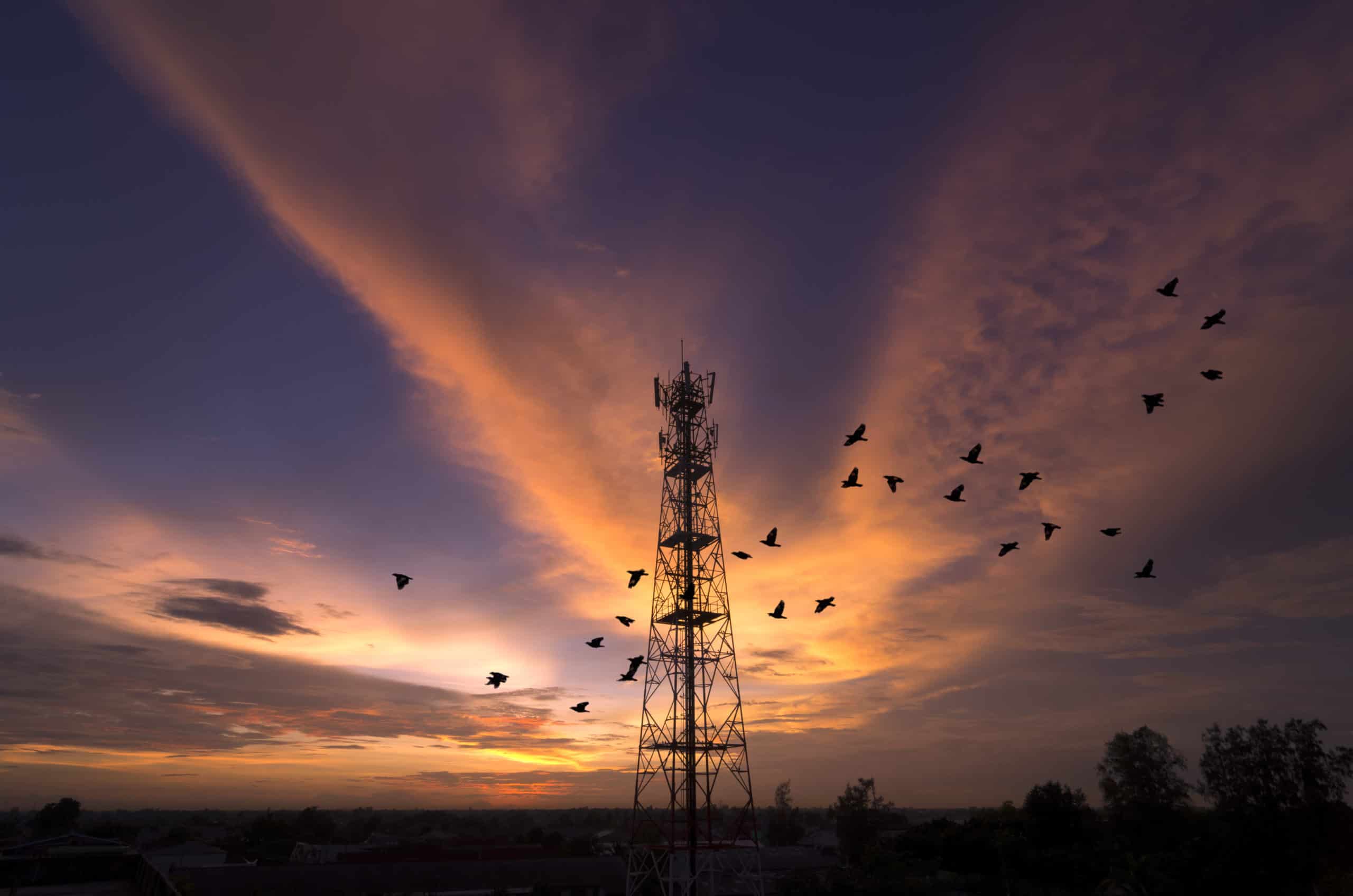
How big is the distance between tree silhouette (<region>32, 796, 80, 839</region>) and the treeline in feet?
347

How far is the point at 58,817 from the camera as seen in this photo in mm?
102625

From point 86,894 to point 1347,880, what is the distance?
190ft

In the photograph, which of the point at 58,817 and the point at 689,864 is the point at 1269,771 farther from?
the point at 58,817

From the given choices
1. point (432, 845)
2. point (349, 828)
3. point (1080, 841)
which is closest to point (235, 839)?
point (432, 845)

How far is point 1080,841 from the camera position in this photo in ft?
191

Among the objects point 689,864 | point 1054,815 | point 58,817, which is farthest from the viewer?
point 58,817

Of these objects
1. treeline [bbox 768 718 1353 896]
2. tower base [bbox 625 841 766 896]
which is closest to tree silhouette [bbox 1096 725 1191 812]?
treeline [bbox 768 718 1353 896]

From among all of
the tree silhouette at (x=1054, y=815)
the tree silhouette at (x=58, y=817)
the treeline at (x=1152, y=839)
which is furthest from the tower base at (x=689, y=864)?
the tree silhouette at (x=58, y=817)

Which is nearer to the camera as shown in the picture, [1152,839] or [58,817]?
[1152,839]

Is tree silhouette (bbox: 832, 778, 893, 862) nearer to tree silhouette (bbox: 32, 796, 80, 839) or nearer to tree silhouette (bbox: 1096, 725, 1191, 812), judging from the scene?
tree silhouette (bbox: 1096, 725, 1191, 812)

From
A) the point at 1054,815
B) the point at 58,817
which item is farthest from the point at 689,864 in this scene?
the point at 58,817

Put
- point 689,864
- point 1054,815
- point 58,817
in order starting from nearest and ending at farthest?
1. point 689,864
2. point 1054,815
3. point 58,817

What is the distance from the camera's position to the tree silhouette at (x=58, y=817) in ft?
325

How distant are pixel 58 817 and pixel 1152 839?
5317 inches
